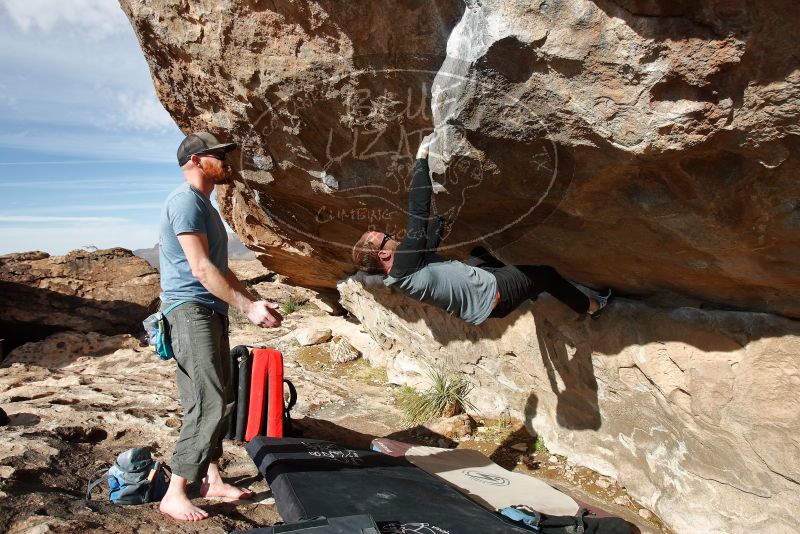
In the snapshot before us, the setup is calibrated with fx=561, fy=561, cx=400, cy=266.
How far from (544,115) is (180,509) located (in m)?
2.47

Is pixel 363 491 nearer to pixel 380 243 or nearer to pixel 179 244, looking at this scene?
pixel 380 243

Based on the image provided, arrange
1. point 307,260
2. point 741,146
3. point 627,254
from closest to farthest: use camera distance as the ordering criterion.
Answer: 1. point 741,146
2. point 627,254
3. point 307,260

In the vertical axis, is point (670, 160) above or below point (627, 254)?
above

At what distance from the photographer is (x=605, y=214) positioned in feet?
9.48

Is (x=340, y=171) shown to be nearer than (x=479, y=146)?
No

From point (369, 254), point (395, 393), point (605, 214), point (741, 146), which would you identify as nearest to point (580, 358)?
point (605, 214)

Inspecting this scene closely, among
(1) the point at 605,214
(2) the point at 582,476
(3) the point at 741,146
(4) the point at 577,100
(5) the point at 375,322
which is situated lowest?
(2) the point at 582,476

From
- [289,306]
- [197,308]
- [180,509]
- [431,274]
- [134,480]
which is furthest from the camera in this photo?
[289,306]

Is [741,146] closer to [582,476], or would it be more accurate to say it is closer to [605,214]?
[605,214]

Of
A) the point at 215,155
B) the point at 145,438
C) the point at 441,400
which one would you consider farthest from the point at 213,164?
the point at 441,400

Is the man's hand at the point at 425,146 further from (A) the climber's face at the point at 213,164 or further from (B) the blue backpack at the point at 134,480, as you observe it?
(B) the blue backpack at the point at 134,480

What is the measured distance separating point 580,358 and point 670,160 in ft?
6.04

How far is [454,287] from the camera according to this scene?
10.7ft

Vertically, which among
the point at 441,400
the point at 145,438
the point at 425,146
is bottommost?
the point at 145,438
